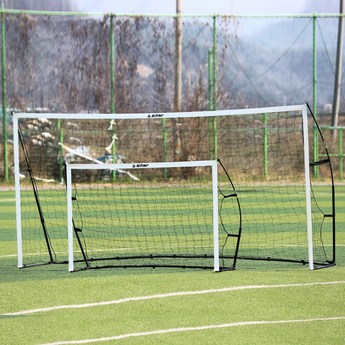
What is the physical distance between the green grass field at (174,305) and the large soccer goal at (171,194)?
52 cm

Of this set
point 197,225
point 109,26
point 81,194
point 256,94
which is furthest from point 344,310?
point 256,94

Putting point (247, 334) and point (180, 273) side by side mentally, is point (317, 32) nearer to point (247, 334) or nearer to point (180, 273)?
point (180, 273)

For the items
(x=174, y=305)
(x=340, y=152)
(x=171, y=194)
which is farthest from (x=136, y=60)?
(x=174, y=305)

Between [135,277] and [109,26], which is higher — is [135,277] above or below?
below

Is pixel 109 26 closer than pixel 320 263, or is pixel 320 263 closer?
pixel 320 263

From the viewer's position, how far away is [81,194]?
21.7 metres

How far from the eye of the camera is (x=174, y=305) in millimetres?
8508

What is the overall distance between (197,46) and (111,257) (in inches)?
723

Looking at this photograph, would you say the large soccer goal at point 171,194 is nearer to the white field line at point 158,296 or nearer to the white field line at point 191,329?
the white field line at point 158,296

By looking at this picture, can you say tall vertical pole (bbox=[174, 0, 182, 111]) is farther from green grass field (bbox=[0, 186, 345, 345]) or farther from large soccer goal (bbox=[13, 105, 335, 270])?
green grass field (bbox=[0, 186, 345, 345])

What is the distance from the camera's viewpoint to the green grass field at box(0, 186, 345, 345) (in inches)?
291

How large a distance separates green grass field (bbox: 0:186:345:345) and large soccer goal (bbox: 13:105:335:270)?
1.70 feet

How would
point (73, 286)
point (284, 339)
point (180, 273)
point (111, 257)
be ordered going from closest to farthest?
point (284, 339) → point (73, 286) → point (180, 273) → point (111, 257)

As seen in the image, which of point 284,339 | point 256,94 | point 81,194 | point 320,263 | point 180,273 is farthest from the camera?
point 256,94
